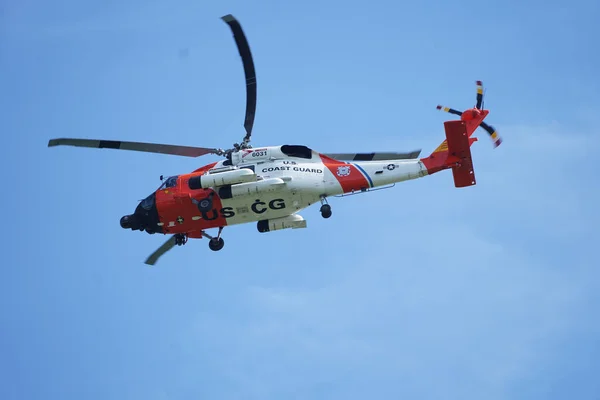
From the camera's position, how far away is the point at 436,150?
2973cm

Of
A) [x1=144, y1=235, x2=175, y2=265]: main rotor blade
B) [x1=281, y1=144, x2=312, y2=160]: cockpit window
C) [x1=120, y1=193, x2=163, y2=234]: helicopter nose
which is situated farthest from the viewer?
[x1=144, y1=235, x2=175, y2=265]: main rotor blade

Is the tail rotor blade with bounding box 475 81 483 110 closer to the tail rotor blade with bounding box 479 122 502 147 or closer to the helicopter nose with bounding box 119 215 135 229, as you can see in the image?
the tail rotor blade with bounding box 479 122 502 147

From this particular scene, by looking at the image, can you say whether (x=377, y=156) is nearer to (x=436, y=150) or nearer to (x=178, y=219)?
(x=436, y=150)

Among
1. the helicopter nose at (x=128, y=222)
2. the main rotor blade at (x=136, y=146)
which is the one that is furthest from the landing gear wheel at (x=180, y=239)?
the main rotor blade at (x=136, y=146)

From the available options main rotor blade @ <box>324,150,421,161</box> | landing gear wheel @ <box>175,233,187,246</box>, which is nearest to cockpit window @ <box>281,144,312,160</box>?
main rotor blade @ <box>324,150,421,161</box>

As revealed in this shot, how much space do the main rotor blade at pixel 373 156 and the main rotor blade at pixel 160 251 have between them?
693 cm

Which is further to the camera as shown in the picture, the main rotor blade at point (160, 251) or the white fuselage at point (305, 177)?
the main rotor blade at point (160, 251)

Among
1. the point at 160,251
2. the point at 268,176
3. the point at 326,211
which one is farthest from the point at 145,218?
the point at 326,211

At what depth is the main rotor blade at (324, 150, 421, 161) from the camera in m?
30.0

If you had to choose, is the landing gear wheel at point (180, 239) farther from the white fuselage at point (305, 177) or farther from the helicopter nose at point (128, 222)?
the white fuselage at point (305, 177)

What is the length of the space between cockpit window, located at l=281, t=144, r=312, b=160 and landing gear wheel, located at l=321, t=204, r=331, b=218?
1842mm

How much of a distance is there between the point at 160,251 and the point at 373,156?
9036mm

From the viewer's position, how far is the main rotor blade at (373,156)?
2998 centimetres

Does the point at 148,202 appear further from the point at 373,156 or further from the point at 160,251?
the point at 373,156
